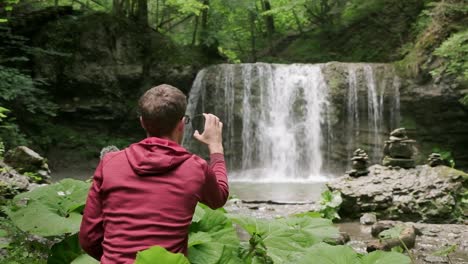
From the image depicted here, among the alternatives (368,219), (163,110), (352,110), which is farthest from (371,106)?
(163,110)

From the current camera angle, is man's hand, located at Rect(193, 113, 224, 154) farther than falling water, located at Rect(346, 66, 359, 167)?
No

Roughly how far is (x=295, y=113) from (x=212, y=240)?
1421 centimetres

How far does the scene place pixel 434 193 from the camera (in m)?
7.50

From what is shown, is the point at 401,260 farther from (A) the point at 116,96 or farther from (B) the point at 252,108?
(A) the point at 116,96

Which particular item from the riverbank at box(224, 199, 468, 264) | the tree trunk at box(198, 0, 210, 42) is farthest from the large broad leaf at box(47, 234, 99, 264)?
the tree trunk at box(198, 0, 210, 42)

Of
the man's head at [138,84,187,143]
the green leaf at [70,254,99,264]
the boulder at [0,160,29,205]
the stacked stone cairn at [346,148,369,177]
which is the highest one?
the man's head at [138,84,187,143]

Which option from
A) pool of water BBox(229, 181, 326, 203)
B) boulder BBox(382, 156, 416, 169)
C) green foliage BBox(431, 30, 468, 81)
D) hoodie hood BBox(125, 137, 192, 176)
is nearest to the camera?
hoodie hood BBox(125, 137, 192, 176)

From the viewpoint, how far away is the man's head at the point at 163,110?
5.85 ft

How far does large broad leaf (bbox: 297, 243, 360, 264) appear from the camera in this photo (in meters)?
1.57

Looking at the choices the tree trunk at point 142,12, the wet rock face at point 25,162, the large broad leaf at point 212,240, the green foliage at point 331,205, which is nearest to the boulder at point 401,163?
the green foliage at point 331,205

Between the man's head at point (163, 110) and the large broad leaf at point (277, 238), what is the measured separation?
52cm

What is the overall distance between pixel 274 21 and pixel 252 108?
10.4m

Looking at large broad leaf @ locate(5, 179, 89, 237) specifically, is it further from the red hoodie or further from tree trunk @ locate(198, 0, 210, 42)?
tree trunk @ locate(198, 0, 210, 42)

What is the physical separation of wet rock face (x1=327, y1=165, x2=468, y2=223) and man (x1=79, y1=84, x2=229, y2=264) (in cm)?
616
